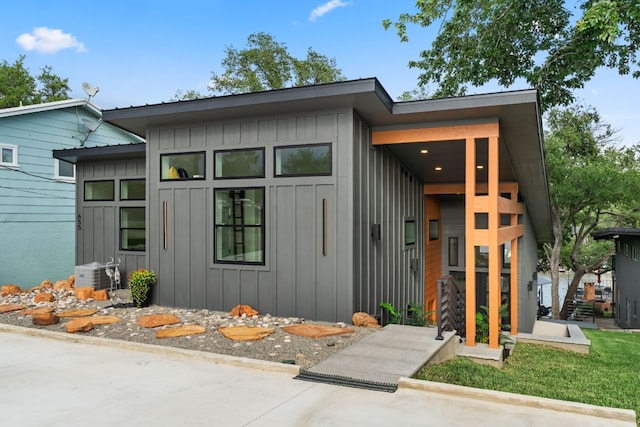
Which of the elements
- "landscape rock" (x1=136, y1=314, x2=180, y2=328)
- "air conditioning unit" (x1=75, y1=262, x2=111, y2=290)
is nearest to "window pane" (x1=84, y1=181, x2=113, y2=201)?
"air conditioning unit" (x1=75, y1=262, x2=111, y2=290)

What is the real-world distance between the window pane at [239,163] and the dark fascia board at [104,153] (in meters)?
2.59

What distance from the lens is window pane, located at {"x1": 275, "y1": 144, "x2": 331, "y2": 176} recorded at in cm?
630

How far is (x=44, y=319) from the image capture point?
5.99 m

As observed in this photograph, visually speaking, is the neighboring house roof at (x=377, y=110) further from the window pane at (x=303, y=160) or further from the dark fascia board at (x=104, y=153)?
the dark fascia board at (x=104, y=153)

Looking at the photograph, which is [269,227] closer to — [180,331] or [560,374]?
[180,331]

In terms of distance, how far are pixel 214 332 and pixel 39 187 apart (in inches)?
341

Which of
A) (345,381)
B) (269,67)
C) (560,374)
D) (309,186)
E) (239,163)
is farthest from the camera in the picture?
(269,67)

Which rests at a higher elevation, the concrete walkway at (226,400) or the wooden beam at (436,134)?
the wooden beam at (436,134)

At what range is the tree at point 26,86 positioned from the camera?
66.7 ft

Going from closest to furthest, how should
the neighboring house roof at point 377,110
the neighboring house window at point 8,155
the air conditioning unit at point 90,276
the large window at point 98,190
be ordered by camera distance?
1. the neighboring house roof at point 377,110
2. the air conditioning unit at point 90,276
3. the large window at point 98,190
4. the neighboring house window at point 8,155

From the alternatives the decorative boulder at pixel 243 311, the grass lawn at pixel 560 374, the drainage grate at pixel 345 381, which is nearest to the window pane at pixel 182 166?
the decorative boulder at pixel 243 311

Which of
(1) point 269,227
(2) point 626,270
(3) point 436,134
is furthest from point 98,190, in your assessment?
(2) point 626,270

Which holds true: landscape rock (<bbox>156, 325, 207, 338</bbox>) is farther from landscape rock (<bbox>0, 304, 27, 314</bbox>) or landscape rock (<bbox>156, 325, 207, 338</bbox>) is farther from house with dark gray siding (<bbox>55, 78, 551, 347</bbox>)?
landscape rock (<bbox>0, 304, 27, 314</bbox>)

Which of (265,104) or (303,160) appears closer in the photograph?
(265,104)
